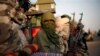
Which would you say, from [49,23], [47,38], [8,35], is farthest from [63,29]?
[8,35]

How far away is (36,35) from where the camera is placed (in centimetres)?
371

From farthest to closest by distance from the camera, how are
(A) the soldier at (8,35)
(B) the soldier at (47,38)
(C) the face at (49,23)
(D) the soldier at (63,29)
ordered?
(D) the soldier at (63,29) → (C) the face at (49,23) → (B) the soldier at (47,38) → (A) the soldier at (8,35)

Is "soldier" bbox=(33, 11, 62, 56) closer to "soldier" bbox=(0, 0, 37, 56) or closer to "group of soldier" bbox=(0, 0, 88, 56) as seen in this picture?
"group of soldier" bbox=(0, 0, 88, 56)

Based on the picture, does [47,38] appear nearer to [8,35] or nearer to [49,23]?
[49,23]

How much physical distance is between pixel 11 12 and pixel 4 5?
0.21 meters

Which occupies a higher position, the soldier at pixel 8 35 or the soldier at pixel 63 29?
the soldier at pixel 8 35

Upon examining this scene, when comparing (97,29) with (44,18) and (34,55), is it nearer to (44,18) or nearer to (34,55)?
(44,18)

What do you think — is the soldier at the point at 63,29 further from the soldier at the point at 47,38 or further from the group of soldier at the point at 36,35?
the soldier at the point at 47,38

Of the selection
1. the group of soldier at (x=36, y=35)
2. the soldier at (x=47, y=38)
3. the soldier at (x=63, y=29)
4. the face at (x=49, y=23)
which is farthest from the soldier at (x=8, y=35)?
the soldier at (x=63, y=29)

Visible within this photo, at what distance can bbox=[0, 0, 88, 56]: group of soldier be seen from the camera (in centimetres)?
291

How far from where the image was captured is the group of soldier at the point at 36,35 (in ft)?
9.54

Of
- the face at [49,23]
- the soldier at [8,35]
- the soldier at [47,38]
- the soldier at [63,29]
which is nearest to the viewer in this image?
the soldier at [8,35]

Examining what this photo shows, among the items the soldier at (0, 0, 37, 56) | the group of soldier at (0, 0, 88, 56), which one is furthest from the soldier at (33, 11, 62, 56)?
the soldier at (0, 0, 37, 56)

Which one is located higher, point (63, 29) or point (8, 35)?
point (8, 35)
